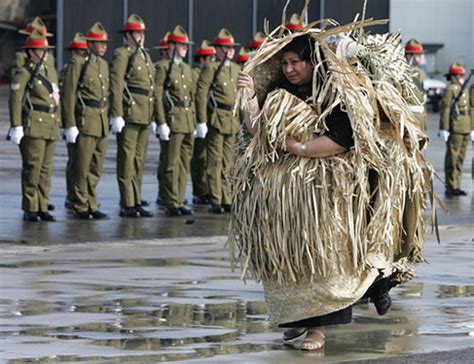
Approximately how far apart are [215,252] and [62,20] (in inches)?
813

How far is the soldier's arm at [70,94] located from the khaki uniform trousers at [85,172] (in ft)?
0.82

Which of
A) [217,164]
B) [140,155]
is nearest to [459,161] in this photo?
[217,164]

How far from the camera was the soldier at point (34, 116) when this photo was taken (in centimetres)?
1528

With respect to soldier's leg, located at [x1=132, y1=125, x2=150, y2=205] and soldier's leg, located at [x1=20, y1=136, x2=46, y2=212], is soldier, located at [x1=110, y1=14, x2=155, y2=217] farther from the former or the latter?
soldier's leg, located at [x1=20, y1=136, x2=46, y2=212]

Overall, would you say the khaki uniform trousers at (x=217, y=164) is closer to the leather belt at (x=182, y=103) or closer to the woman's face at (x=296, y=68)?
the leather belt at (x=182, y=103)

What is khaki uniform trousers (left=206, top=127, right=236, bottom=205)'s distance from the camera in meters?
17.3

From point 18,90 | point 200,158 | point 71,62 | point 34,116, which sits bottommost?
point 200,158

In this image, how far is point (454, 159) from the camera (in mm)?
20875

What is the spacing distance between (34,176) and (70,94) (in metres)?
0.95

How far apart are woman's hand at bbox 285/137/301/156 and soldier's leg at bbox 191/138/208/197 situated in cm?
983

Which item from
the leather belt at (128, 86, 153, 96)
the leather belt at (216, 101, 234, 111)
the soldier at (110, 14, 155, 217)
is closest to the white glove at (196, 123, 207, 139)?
the leather belt at (216, 101, 234, 111)

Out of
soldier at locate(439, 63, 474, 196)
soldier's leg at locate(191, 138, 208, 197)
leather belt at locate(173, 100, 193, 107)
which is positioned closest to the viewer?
leather belt at locate(173, 100, 193, 107)

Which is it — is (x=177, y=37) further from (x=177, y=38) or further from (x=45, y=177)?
(x=45, y=177)

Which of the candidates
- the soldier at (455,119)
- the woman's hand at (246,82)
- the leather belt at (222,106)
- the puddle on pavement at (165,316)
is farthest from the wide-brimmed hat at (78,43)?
the woman's hand at (246,82)
